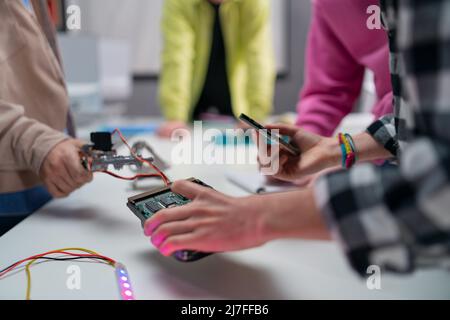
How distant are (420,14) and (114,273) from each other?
35 centimetres

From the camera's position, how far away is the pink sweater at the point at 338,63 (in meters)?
0.62

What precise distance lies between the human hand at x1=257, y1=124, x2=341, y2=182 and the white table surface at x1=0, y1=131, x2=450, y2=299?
0.60 feet

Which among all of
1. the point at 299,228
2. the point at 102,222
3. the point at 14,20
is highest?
the point at 14,20

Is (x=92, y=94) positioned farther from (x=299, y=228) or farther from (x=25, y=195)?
(x=299, y=228)

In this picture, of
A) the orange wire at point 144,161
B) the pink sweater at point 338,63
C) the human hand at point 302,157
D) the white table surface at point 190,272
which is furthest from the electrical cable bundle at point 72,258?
the pink sweater at point 338,63

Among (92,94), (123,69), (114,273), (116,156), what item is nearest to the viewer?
(114,273)

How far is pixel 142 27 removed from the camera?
2041 millimetres

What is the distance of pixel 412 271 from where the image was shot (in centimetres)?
29

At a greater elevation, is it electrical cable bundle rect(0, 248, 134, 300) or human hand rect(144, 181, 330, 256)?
human hand rect(144, 181, 330, 256)

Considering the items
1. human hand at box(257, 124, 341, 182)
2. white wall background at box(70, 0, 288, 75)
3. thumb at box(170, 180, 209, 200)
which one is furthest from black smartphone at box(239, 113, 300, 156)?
white wall background at box(70, 0, 288, 75)

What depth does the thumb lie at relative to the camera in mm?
391

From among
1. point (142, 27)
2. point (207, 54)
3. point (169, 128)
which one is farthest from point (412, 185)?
point (142, 27)

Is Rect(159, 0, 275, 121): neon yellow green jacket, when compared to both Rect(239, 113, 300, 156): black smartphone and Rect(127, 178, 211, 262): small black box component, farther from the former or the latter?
Rect(127, 178, 211, 262): small black box component
